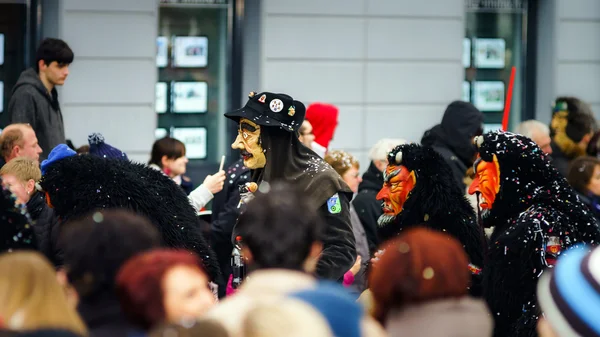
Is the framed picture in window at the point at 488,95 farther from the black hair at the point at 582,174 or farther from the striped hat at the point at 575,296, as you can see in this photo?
the striped hat at the point at 575,296

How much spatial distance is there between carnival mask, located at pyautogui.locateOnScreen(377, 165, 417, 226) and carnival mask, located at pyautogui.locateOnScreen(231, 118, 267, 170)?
65 cm

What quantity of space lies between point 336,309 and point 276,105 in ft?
9.76

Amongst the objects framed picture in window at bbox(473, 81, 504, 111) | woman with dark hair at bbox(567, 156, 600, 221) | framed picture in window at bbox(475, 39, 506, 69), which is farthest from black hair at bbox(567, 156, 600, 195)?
framed picture in window at bbox(475, 39, 506, 69)

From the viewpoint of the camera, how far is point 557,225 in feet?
17.9

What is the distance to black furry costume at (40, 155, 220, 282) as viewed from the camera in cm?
528

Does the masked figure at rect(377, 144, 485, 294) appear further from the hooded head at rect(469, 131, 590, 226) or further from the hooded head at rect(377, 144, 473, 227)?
the hooded head at rect(469, 131, 590, 226)

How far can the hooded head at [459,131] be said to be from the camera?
360 inches

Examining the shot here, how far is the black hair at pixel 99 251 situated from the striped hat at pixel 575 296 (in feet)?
3.77

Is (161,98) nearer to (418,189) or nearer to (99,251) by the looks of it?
(418,189)

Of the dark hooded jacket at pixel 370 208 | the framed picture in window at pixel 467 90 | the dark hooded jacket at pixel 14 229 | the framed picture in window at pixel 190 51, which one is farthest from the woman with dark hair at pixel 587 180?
the dark hooded jacket at pixel 14 229

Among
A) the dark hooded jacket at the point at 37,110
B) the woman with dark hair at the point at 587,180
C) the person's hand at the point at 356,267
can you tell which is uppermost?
the dark hooded jacket at the point at 37,110

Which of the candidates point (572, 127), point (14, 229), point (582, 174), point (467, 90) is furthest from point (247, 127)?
point (467, 90)

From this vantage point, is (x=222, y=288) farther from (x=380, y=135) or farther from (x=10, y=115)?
(x=380, y=135)

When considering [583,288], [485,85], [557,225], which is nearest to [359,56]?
[485,85]
